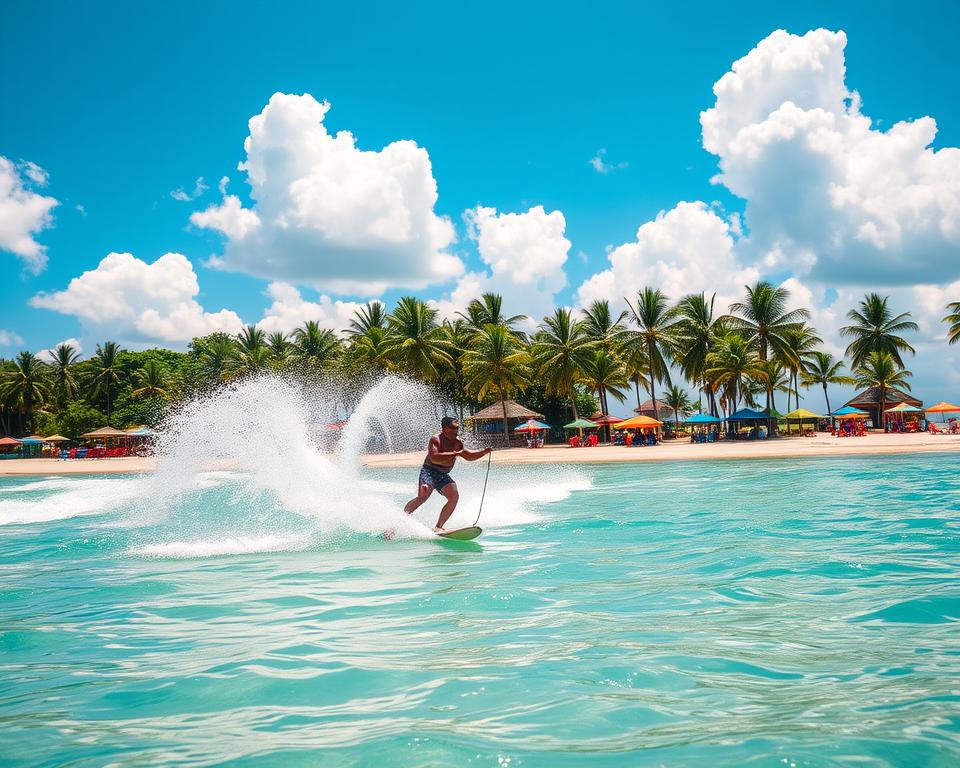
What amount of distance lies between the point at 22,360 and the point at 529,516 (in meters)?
88.6

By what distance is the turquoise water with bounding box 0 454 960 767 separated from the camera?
3.79 metres

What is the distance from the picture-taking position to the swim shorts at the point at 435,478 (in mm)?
10969

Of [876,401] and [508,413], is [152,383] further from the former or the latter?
[876,401]

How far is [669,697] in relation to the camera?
14.3 ft

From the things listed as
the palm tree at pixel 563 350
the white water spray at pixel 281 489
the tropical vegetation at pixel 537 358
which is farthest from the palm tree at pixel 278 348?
the white water spray at pixel 281 489

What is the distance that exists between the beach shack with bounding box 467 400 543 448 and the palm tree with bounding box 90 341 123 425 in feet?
170

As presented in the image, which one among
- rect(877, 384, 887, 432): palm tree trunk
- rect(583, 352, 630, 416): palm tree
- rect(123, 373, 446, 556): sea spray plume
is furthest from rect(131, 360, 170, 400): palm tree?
rect(877, 384, 887, 432): palm tree trunk

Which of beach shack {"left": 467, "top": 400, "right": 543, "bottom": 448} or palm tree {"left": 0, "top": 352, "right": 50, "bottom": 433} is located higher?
palm tree {"left": 0, "top": 352, "right": 50, "bottom": 433}

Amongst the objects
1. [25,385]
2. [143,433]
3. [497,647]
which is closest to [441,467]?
[497,647]

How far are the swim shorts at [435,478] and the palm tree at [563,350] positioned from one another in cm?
4698

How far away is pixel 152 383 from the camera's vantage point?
Answer: 8056 centimetres

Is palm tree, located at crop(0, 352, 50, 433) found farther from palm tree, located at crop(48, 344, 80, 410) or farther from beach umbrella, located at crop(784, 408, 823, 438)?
beach umbrella, located at crop(784, 408, 823, 438)

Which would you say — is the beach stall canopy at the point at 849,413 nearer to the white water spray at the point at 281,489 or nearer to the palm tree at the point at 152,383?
the white water spray at the point at 281,489

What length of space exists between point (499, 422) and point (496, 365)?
10.1m
